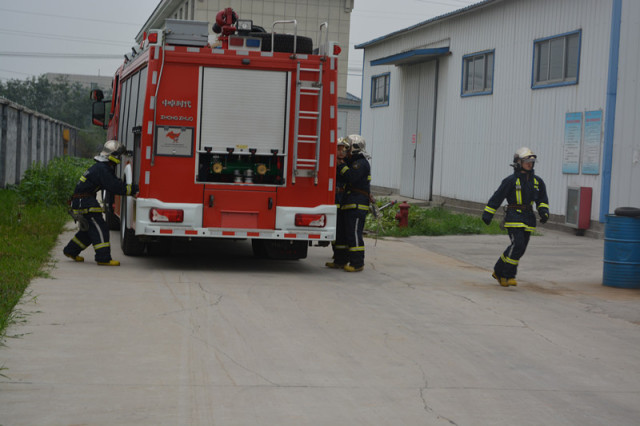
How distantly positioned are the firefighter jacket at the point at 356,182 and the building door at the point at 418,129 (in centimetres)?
1412

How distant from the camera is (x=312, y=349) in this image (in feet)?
24.8

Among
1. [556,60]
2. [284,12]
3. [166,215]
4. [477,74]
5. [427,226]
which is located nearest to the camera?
[166,215]

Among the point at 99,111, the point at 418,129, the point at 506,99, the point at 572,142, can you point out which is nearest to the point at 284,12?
the point at 418,129

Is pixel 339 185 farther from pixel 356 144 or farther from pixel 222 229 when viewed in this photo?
pixel 222 229

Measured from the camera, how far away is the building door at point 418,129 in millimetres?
27000

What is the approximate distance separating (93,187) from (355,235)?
3.59 meters

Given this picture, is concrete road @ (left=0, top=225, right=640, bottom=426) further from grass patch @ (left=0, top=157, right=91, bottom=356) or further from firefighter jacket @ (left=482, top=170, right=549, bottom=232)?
firefighter jacket @ (left=482, top=170, right=549, bottom=232)

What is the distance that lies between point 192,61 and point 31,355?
5711 millimetres

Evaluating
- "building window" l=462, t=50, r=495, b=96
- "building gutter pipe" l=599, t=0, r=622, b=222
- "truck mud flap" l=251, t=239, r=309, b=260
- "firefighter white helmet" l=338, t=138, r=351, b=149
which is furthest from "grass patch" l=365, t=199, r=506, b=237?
"truck mud flap" l=251, t=239, r=309, b=260

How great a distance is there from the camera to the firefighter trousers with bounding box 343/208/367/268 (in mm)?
12734

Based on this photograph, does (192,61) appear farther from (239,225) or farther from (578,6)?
(578,6)

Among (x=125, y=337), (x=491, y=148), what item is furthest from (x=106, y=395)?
(x=491, y=148)

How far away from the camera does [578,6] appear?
19.3 m

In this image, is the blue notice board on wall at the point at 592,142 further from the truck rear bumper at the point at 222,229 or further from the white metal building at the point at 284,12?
the white metal building at the point at 284,12
